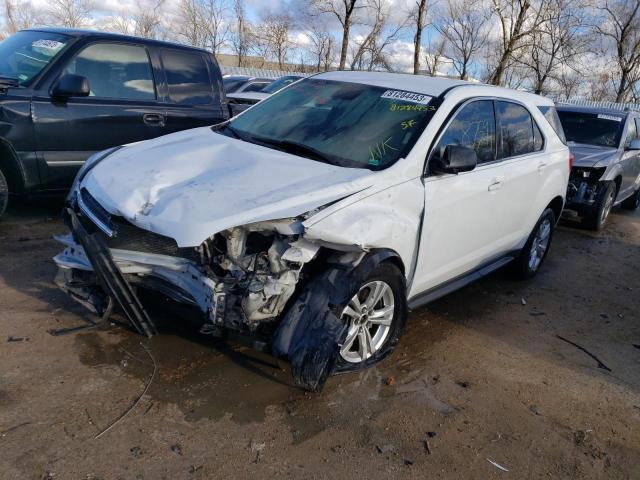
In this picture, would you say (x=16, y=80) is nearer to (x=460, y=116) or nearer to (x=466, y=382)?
(x=460, y=116)

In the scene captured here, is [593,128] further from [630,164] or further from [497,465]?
[497,465]

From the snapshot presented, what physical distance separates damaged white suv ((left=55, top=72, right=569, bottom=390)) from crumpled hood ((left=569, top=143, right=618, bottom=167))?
376 centimetres

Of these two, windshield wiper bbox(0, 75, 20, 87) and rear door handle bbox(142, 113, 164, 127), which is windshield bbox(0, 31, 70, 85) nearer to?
windshield wiper bbox(0, 75, 20, 87)

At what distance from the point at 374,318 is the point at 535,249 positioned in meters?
2.90

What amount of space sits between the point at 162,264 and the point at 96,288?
66 cm

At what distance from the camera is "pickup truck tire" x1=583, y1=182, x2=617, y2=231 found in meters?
7.71

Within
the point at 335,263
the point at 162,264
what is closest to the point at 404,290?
the point at 335,263

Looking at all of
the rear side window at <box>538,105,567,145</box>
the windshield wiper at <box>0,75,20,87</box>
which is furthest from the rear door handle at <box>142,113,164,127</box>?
the rear side window at <box>538,105,567,145</box>

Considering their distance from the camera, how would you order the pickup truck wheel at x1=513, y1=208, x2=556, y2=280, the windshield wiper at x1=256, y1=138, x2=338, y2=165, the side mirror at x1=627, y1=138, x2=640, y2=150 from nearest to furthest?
the windshield wiper at x1=256, y1=138, x2=338, y2=165 < the pickup truck wheel at x1=513, y1=208, x2=556, y2=280 < the side mirror at x1=627, y1=138, x2=640, y2=150

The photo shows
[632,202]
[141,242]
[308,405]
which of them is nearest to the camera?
[308,405]

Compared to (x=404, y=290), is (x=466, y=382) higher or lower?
lower

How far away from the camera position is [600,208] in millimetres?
7750

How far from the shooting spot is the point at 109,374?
3.13 metres

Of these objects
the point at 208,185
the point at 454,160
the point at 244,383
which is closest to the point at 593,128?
the point at 454,160
